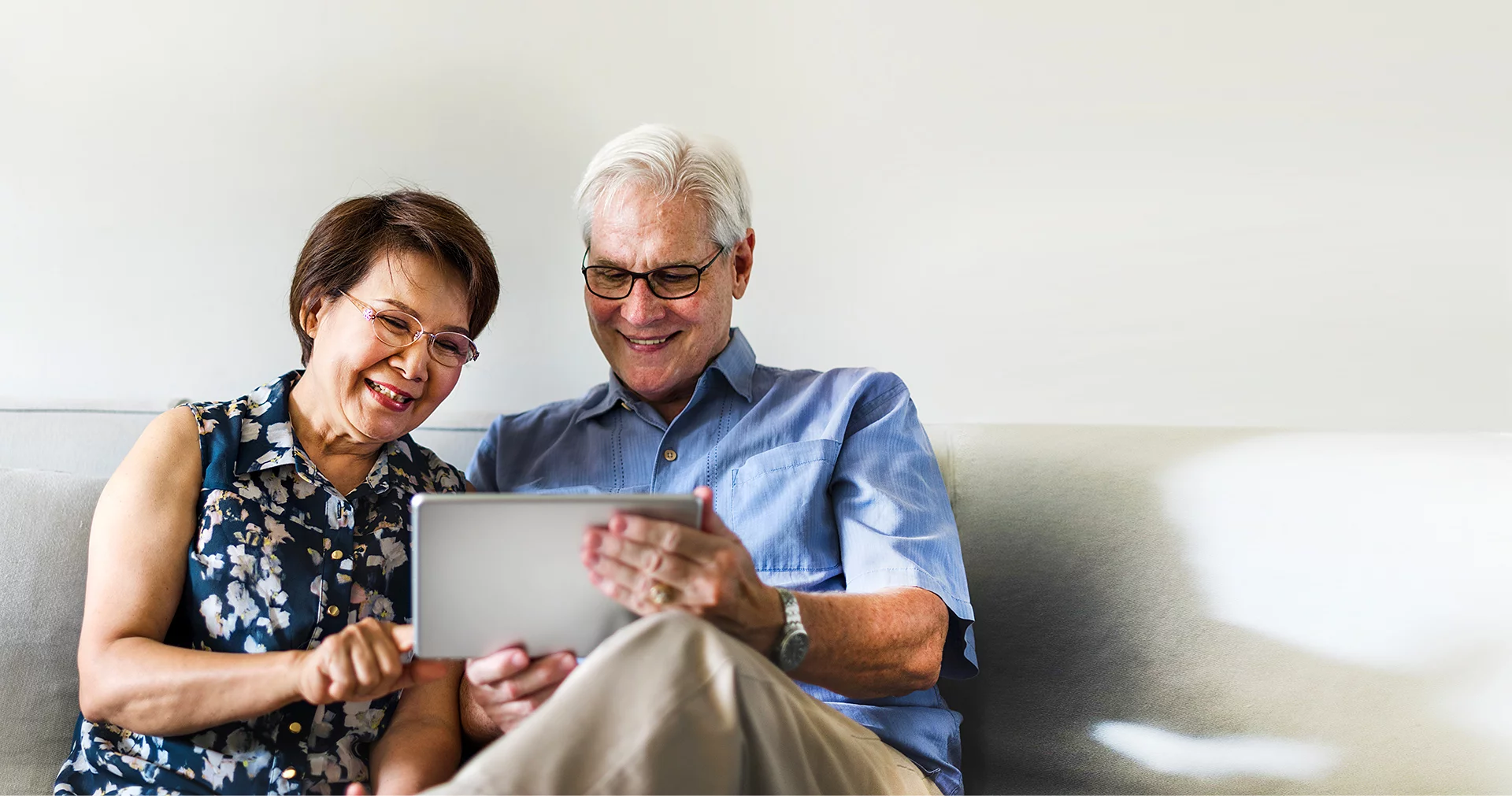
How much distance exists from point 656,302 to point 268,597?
0.71 meters

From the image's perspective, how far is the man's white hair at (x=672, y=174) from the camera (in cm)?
167

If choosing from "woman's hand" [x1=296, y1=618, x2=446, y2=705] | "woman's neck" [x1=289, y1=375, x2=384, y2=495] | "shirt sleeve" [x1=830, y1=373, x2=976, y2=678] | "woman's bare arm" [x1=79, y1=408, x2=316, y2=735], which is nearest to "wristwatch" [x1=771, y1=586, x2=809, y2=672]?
"shirt sleeve" [x1=830, y1=373, x2=976, y2=678]

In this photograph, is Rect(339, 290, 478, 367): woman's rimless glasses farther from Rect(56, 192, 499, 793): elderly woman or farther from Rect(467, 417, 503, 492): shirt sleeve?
Rect(467, 417, 503, 492): shirt sleeve

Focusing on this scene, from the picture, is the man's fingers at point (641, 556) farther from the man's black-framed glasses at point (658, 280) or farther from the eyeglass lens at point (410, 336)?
A: the man's black-framed glasses at point (658, 280)

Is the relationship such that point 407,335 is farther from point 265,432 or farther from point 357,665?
point 357,665

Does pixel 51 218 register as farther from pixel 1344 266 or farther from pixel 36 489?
pixel 1344 266

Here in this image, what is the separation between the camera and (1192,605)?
1.60 metres

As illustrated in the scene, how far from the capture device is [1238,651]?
5.11 ft

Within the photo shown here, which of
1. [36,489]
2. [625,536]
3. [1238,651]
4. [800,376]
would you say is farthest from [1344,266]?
[36,489]

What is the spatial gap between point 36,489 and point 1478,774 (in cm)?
210

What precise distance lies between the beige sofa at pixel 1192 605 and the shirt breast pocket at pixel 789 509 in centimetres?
28

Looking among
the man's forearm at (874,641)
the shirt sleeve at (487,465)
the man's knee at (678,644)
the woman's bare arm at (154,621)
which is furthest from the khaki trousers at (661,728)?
the shirt sleeve at (487,465)

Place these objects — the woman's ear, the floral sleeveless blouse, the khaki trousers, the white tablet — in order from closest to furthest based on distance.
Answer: the khaki trousers → the white tablet → the floral sleeveless blouse → the woman's ear

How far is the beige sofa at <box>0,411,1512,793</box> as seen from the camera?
145 centimetres
